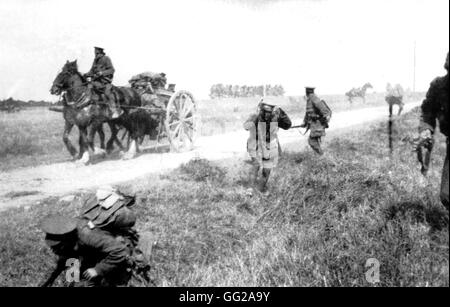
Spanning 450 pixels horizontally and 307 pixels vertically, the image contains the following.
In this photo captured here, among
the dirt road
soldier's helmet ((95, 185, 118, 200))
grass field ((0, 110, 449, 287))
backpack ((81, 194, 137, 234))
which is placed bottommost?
the dirt road

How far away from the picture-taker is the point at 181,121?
12969 millimetres

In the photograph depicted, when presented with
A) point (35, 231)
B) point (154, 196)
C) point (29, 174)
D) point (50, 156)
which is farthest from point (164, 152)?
point (35, 231)

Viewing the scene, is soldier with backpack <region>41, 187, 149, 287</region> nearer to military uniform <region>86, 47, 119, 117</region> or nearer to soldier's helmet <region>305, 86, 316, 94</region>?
soldier's helmet <region>305, 86, 316, 94</region>

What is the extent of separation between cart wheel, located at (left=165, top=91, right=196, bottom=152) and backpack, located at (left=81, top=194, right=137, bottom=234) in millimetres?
8329

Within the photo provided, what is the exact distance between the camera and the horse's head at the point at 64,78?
10.4 m

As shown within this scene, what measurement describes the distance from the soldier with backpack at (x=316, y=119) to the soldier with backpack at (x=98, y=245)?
235 inches

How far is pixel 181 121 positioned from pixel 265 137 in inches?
251

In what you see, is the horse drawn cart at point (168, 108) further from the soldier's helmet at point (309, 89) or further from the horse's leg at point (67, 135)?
the soldier's helmet at point (309, 89)

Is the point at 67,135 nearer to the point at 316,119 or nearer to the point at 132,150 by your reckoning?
the point at 132,150

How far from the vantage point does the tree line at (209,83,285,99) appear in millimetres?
49656

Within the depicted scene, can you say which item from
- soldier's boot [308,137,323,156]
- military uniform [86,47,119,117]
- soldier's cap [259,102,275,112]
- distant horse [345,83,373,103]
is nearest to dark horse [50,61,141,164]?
military uniform [86,47,119,117]

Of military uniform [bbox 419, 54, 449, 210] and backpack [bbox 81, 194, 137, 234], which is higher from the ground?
military uniform [bbox 419, 54, 449, 210]
